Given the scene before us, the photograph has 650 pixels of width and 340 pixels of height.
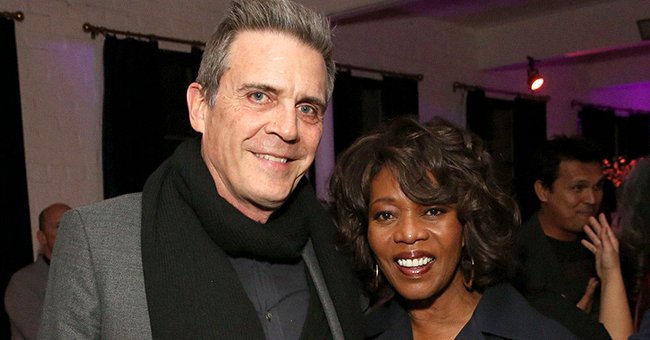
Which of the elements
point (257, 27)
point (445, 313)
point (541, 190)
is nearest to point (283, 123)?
point (257, 27)

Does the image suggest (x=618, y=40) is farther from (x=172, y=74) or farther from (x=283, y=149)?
(x=283, y=149)

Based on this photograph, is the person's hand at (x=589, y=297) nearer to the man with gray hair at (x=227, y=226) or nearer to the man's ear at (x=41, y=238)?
the man with gray hair at (x=227, y=226)

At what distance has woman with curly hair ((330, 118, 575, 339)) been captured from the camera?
6.63 feet

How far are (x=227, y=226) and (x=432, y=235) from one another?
23.6 inches

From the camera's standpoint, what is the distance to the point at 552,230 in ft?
11.5

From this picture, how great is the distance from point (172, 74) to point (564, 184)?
3.22 meters

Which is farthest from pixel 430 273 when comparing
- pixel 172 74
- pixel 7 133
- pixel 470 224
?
pixel 172 74

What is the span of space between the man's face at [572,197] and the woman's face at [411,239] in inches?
60.7

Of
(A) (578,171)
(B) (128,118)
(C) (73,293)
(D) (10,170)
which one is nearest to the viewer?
(C) (73,293)

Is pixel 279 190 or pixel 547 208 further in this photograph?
pixel 547 208

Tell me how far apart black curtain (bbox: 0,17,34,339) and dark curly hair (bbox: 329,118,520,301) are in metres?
3.19

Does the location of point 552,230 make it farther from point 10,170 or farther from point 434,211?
point 10,170

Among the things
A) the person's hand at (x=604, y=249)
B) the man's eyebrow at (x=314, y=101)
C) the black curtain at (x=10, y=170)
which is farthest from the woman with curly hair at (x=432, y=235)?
the black curtain at (x=10, y=170)

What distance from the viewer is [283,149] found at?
1694 millimetres
